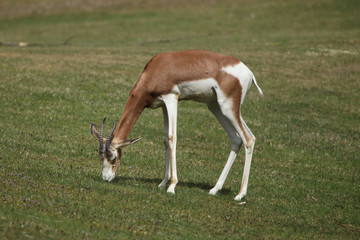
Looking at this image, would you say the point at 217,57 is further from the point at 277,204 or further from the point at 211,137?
the point at 211,137

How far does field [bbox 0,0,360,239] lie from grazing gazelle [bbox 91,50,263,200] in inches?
27.9

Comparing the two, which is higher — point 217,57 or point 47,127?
point 217,57

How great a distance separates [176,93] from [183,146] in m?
4.61

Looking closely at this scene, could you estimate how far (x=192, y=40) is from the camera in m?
33.0

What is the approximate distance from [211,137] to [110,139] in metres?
6.11

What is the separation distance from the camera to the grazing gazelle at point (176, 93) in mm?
10969

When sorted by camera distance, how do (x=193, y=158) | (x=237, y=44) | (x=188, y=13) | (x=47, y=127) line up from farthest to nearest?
(x=188, y=13) → (x=237, y=44) → (x=47, y=127) → (x=193, y=158)

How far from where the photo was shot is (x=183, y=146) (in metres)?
15.5

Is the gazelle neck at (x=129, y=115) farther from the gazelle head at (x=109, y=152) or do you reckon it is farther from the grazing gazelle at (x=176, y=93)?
the gazelle head at (x=109, y=152)

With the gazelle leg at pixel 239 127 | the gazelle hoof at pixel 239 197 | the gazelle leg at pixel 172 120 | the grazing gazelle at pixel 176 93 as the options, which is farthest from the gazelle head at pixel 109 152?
the gazelle hoof at pixel 239 197

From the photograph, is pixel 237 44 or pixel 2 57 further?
pixel 237 44

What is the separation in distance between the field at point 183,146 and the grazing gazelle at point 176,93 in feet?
2.33

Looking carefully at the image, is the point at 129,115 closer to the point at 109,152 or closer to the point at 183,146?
the point at 109,152

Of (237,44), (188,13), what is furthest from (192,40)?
(188,13)
